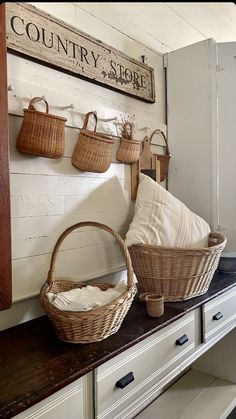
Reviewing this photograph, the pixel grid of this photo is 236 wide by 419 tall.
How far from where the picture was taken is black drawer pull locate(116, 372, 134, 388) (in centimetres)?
96

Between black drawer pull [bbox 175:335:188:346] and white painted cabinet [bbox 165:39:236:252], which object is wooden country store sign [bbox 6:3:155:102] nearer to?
white painted cabinet [bbox 165:39:236:252]

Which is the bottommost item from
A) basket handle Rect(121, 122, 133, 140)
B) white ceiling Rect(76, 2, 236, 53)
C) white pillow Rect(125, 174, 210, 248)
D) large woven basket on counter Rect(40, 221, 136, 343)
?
large woven basket on counter Rect(40, 221, 136, 343)

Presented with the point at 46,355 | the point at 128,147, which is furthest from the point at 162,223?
the point at 46,355

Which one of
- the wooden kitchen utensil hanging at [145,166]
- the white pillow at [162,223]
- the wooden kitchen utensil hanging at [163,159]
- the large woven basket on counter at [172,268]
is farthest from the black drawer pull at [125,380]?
the wooden kitchen utensil hanging at [163,159]

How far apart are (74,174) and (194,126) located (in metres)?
0.83

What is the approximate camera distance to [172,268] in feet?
4.23

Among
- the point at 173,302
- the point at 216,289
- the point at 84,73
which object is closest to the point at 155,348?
the point at 173,302

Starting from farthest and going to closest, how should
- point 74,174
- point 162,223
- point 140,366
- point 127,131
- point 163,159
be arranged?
point 163,159
point 127,131
point 162,223
point 74,174
point 140,366

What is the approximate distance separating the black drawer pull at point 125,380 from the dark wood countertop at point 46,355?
3.5 inches

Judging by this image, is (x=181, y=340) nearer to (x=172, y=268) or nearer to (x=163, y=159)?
(x=172, y=268)

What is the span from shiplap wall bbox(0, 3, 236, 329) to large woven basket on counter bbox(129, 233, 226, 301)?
0.69 feet

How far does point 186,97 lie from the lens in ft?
6.10

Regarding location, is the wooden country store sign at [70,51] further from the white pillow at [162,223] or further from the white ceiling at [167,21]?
the white pillow at [162,223]

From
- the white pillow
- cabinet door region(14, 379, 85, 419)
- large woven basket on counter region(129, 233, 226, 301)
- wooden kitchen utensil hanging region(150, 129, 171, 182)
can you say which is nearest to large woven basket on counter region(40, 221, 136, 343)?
cabinet door region(14, 379, 85, 419)
